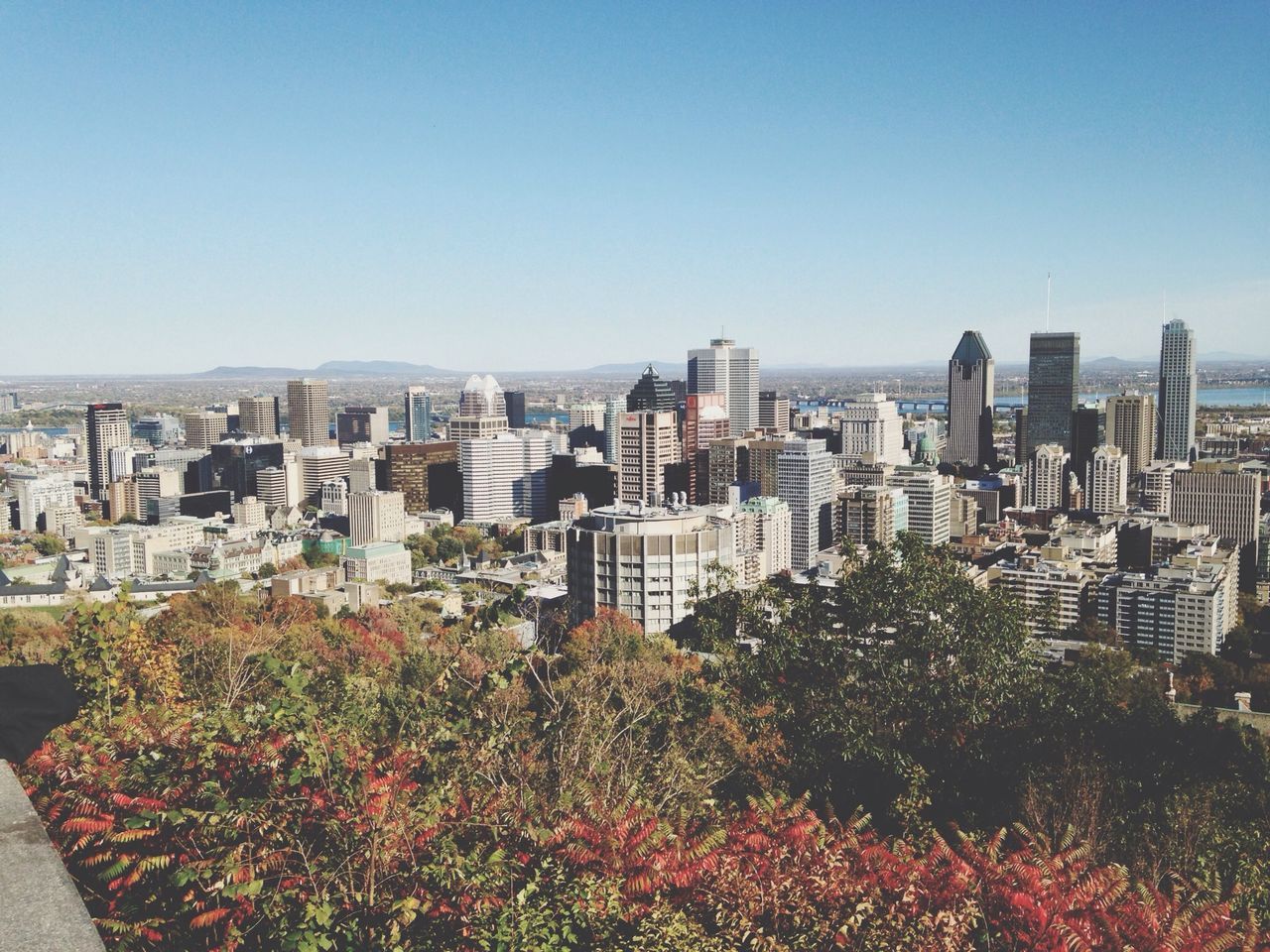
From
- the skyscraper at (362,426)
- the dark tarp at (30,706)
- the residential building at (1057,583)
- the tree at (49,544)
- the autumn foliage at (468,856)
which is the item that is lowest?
the tree at (49,544)

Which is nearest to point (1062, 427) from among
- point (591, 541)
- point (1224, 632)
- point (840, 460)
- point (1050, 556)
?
point (840, 460)

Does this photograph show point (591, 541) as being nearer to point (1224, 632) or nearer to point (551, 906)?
point (551, 906)

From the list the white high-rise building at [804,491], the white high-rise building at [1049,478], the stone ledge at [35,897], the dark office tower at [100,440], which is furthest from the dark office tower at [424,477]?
the stone ledge at [35,897]

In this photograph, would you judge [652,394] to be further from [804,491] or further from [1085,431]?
[1085,431]

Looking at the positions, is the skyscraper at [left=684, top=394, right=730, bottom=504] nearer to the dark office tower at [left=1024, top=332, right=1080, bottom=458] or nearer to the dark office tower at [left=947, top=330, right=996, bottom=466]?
the dark office tower at [left=947, top=330, right=996, bottom=466]


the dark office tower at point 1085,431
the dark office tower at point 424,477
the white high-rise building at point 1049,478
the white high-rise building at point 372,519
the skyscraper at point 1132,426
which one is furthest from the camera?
the skyscraper at point 1132,426

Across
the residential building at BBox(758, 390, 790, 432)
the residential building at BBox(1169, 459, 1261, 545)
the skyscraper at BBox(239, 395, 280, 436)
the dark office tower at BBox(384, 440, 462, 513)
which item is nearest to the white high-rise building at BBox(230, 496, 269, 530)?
the dark office tower at BBox(384, 440, 462, 513)

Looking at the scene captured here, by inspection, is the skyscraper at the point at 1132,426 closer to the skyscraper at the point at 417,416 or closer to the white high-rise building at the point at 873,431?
the white high-rise building at the point at 873,431
